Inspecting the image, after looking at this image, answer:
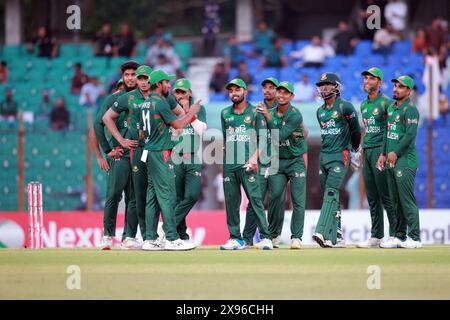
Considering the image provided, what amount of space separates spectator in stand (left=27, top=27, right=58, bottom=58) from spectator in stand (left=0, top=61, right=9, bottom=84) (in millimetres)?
906

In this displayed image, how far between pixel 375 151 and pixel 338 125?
0.65 m

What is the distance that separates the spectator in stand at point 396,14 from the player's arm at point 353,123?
13655mm

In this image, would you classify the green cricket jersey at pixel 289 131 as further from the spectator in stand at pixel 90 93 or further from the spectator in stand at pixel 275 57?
the spectator in stand at pixel 90 93

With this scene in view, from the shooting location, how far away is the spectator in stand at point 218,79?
2647 centimetres

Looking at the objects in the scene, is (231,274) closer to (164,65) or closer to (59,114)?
(59,114)

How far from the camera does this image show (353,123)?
557 inches

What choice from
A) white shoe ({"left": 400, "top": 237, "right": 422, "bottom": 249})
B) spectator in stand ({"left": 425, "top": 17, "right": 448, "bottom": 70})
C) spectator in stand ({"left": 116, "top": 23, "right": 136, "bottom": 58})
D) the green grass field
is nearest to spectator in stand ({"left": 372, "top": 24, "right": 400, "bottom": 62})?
spectator in stand ({"left": 425, "top": 17, "right": 448, "bottom": 70})

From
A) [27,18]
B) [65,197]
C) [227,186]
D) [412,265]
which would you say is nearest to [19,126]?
[65,197]

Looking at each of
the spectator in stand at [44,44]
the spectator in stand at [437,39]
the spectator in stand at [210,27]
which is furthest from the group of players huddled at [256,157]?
the spectator in stand at [44,44]

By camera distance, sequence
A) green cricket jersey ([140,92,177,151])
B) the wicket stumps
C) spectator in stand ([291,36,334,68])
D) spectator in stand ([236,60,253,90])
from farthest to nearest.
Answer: spectator in stand ([291,36,334,68])
spectator in stand ([236,60,253,90])
the wicket stumps
green cricket jersey ([140,92,177,151])

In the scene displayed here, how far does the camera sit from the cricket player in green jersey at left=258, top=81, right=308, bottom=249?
1416cm

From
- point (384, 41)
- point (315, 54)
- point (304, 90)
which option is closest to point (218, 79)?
point (304, 90)

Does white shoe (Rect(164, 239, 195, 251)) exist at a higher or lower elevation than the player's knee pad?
lower

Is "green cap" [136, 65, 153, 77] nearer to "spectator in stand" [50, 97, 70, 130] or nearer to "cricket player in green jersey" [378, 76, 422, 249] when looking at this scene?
"cricket player in green jersey" [378, 76, 422, 249]
